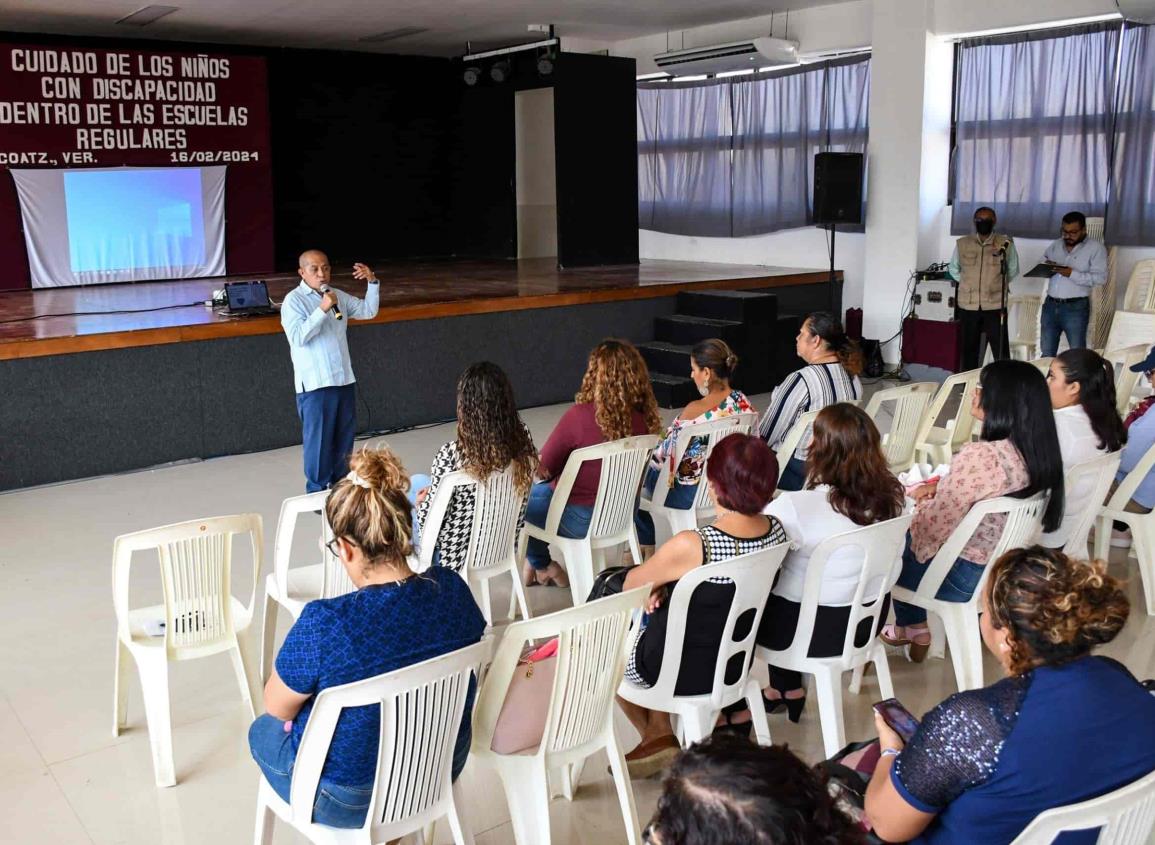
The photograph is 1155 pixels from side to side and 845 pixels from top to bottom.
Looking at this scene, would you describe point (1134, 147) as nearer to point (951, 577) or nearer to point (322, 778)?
point (951, 577)

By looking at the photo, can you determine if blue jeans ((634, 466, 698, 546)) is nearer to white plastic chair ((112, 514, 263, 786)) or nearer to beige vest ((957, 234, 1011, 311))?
white plastic chair ((112, 514, 263, 786))

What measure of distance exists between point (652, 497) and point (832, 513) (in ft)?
4.97

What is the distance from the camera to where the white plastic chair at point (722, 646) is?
248cm

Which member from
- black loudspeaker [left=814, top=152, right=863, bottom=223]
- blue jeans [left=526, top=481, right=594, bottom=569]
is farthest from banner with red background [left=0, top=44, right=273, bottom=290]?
blue jeans [left=526, top=481, right=594, bottom=569]

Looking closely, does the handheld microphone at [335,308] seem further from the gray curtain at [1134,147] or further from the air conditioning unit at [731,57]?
the air conditioning unit at [731,57]

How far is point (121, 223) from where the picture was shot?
1055 centimetres

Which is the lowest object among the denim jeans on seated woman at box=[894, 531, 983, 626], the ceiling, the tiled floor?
the tiled floor

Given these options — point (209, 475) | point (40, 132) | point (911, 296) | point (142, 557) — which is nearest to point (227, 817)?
point (142, 557)

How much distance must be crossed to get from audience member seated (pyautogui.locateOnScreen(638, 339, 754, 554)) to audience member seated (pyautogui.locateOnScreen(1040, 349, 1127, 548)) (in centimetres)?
118

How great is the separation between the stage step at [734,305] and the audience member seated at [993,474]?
16.5 ft

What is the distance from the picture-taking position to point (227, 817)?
2689mm

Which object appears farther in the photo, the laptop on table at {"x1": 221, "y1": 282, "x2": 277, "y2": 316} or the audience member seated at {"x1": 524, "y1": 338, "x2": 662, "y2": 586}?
the laptop on table at {"x1": 221, "y1": 282, "x2": 277, "y2": 316}

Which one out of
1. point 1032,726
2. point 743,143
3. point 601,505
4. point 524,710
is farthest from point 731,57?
point 1032,726

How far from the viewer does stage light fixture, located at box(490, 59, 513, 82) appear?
11.9 metres
